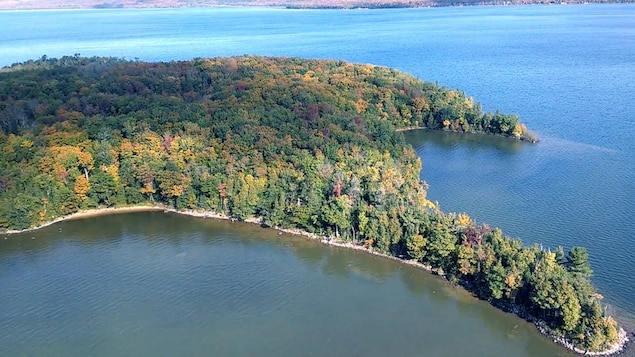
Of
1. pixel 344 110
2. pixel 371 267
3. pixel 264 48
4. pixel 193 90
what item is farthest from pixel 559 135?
pixel 264 48

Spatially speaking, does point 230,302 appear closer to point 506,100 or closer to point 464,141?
point 464,141

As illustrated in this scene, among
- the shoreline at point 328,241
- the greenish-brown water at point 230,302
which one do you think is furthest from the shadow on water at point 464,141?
the greenish-brown water at point 230,302

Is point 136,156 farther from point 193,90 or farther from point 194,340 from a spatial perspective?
point 194,340

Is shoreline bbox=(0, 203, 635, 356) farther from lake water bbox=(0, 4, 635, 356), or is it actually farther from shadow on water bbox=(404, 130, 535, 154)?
shadow on water bbox=(404, 130, 535, 154)

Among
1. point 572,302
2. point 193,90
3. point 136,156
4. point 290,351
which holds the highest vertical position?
point 193,90

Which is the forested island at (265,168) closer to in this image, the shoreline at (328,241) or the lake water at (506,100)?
the shoreline at (328,241)

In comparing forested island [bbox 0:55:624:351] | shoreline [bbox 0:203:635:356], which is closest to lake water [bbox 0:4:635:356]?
shoreline [bbox 0:203:635:356]
